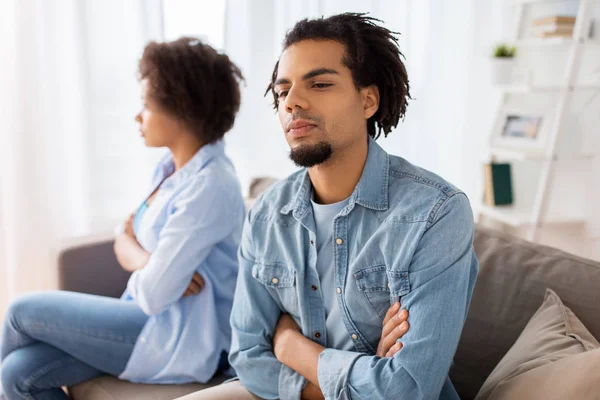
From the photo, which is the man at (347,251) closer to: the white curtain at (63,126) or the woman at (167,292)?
the woman at (167,292)

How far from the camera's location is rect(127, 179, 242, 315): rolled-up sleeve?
1598 mm

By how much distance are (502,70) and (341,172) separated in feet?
7.43

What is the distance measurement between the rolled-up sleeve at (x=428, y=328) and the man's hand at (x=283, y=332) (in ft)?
0.45

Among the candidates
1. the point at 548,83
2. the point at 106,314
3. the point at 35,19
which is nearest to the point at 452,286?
the point at 106,314

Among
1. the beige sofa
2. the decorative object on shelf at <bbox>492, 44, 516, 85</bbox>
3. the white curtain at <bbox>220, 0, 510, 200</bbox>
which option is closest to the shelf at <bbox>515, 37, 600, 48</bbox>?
the decorative object on shelf at <bbox>492, 44, 516, 85</bbox>

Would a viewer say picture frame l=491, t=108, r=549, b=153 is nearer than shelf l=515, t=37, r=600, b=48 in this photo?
No

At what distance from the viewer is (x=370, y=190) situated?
1242 mm

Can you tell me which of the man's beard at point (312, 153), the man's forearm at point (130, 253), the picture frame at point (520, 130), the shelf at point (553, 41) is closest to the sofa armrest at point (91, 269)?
the man's forearm at point (130, 253)

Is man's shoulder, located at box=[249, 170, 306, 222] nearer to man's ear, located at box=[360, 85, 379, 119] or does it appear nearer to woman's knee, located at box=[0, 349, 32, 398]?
man's ear, located at box=[360, 85, 379, 119]

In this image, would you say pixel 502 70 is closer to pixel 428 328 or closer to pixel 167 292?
pixel 167 292

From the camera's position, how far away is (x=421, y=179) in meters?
1.23

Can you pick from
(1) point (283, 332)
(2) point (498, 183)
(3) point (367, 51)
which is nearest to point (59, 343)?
(1) point (283, 332)

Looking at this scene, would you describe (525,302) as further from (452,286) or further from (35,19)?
(35,19)

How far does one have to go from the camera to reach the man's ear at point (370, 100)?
1.31m
